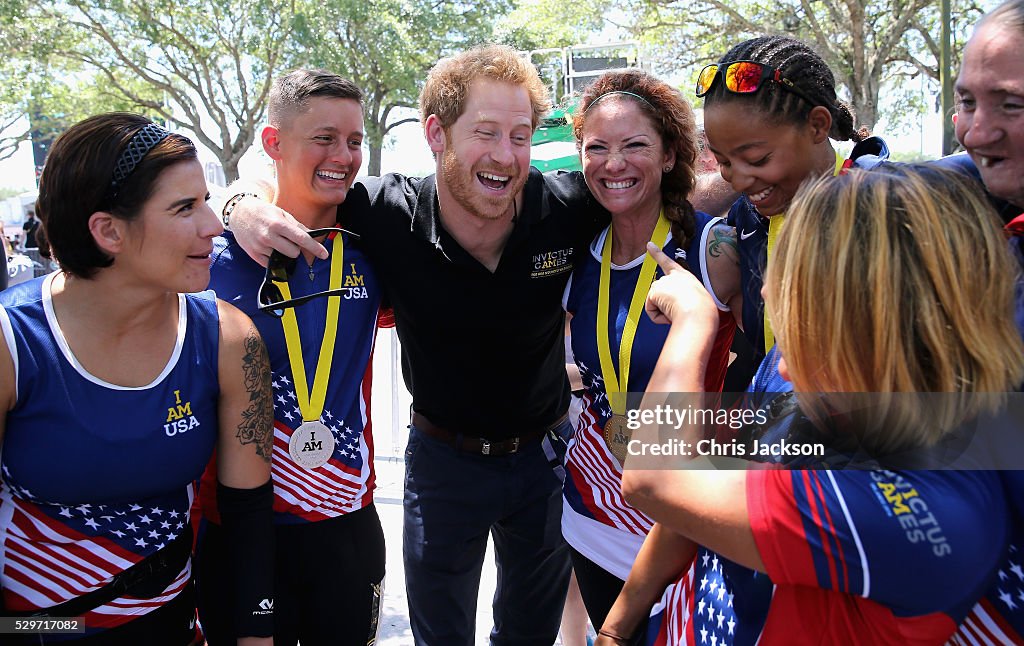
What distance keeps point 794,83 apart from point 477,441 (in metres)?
1.70

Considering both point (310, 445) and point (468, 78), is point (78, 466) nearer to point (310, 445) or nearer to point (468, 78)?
point (310, 445)

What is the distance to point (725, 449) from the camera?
150 cm

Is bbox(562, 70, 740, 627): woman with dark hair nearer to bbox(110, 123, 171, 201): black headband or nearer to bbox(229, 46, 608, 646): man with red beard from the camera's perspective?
bbox(229, 46, 608, 646): man with red beard

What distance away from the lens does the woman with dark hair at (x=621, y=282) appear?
243 cm

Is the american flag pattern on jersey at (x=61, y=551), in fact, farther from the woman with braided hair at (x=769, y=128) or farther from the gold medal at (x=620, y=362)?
the woman with braided hair at (x=769, y=128)

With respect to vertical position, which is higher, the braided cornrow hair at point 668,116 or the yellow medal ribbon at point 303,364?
the braided cornrow hair at point 668,116

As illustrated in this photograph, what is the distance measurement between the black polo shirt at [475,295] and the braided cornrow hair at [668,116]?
0.34 m

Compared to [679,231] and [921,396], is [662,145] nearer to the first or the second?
[679,231]

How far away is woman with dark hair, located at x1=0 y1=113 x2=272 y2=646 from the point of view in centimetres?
194

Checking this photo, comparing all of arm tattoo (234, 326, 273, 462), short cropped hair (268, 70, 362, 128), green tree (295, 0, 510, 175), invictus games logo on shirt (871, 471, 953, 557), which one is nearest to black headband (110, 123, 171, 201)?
arm tattoo (234, 326, 273, 462)

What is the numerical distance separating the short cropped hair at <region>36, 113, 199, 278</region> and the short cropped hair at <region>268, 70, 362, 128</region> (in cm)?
83

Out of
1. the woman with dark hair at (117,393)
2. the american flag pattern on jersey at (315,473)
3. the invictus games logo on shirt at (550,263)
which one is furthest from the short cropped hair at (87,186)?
the invictus games logo on shirt at (550,263)

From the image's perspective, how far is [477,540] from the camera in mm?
3023

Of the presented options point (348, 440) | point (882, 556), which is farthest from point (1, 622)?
point (882, 556)
